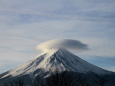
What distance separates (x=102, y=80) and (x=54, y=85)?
3026 centimetres

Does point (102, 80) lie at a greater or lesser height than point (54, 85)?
greater

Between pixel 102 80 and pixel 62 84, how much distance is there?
30.5 m

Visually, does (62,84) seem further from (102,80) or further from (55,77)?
(102,80)

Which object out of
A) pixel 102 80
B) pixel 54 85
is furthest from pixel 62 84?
pixel 102 80

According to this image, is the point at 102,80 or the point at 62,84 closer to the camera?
the point at 62,84

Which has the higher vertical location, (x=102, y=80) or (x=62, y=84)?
(x=102, y=80)

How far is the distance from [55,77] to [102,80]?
99.8 feet

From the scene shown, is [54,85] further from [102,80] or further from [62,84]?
[102,80]

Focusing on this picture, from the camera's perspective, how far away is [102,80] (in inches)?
2817

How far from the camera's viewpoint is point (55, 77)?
43.7 metres

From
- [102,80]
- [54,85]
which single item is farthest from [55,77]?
[102,80]

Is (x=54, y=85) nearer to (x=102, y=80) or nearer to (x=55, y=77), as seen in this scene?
(x=55, y=77)

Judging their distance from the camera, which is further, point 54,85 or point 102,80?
point 102,80

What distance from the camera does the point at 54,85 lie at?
4381 centimetres
